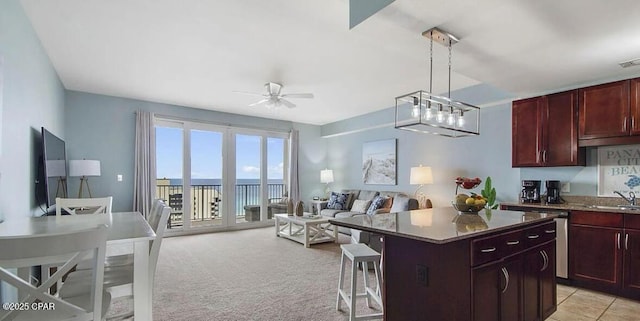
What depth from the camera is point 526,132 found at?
3990mm

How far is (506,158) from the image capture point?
4391 millimetres

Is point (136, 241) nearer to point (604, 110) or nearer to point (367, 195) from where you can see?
point (604, 110)

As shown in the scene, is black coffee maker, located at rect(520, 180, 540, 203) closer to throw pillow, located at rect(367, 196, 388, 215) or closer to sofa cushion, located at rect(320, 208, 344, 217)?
throw pillow, located at rect(367, 196, 388, 215)

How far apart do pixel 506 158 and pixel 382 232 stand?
356 centimetres

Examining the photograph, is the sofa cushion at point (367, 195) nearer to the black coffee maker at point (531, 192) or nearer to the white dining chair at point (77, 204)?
the black coffee maker at point (531, 192)

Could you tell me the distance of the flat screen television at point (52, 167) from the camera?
310 cm

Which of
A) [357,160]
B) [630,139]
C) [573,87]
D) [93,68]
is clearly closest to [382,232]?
[630,139]

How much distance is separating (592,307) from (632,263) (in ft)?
2.14

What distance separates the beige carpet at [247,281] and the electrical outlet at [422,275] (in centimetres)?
98

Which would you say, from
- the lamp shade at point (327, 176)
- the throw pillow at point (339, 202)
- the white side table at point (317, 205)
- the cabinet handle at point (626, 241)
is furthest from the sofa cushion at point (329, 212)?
the cabinet handle at point (626, 241)

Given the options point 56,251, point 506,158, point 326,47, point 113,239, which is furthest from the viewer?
point 506,158

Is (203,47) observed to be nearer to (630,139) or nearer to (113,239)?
(113,239)

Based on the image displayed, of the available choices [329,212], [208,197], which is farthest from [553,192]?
[208,197]

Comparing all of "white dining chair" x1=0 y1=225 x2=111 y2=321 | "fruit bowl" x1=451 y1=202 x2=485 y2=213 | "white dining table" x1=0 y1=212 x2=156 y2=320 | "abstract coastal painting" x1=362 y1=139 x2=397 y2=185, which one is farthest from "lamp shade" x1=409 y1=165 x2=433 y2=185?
"white dining chair" x1=0 y1=225 x2=111 y2=321
